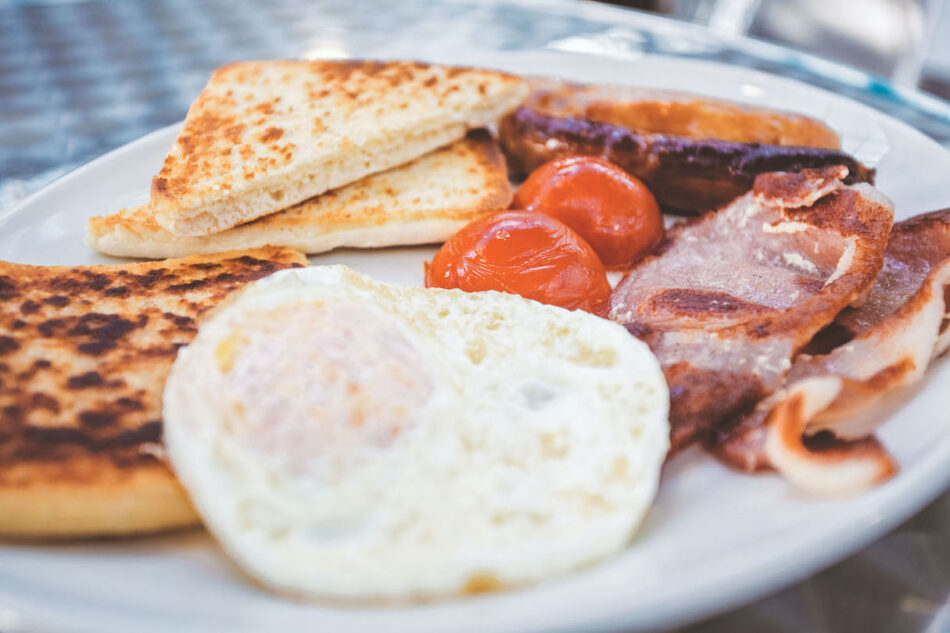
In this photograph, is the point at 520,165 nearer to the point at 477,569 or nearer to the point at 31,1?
the point at 477,569

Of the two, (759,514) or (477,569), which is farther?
(759,514)

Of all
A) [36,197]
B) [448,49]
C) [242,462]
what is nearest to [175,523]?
[242,462]

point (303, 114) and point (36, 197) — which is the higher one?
point (303, 114)

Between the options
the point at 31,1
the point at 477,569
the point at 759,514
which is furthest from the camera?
the point at 31,1

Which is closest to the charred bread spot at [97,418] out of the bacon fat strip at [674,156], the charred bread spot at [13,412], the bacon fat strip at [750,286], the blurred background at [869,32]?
the charred bread spot at [13,412]

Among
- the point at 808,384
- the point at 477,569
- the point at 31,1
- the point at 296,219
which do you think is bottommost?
the point at 31,1

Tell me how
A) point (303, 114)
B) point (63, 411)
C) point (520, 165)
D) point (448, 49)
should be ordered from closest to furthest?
point (63, 411) → point (303, 114) → point (520, 165) → point (448, 49)

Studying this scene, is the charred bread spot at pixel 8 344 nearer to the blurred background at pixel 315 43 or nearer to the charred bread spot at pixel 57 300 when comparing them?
the charred bread spot at pixel 57 300
